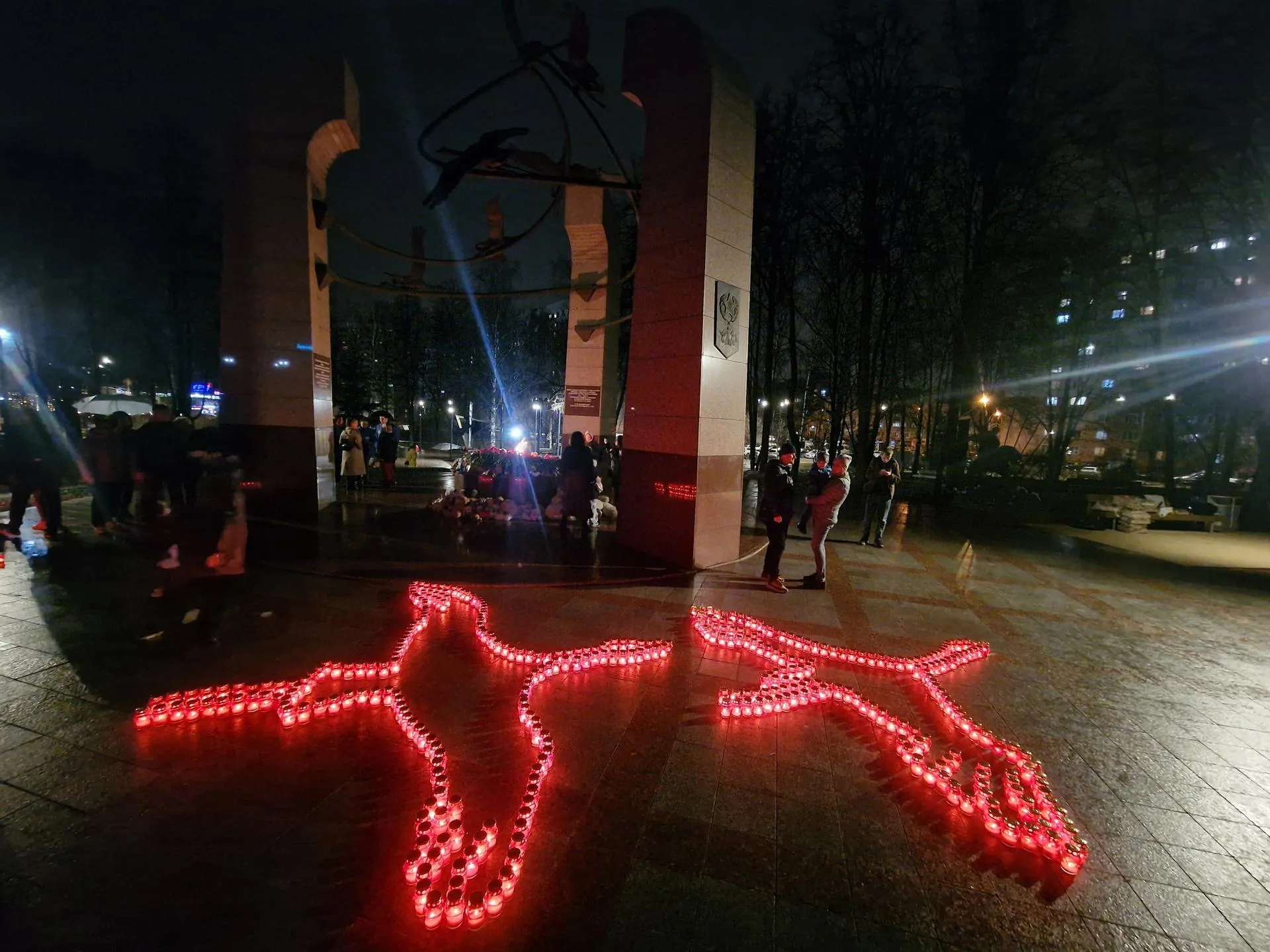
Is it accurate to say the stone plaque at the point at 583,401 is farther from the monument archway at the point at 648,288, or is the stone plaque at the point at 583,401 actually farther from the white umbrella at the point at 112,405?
the white umbrella at the point at 112,405

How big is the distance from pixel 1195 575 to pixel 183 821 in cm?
1494

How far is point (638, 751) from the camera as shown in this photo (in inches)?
160

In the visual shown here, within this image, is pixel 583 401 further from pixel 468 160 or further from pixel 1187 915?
pixel 1187 915

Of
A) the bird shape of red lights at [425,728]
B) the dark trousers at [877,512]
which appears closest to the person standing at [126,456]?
the bird shape of red lights at [425,728]

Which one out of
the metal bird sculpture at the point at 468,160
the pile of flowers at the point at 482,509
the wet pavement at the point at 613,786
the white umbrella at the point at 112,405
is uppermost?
the metal bird sculpture at the point at 468,160

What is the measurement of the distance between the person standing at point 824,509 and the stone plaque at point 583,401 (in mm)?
9208

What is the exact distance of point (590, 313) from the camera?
16250 millimetres

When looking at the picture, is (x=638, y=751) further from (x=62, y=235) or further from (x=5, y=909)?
(x=62, y=235)

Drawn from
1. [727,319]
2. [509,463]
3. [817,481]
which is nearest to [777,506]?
[817,481]

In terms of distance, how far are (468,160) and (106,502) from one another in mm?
8822

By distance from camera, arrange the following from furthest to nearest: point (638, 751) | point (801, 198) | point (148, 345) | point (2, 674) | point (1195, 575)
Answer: point (148, 345) → point (801, 198) → point (1195, 575) → point (2, 674) → point (638, 751)

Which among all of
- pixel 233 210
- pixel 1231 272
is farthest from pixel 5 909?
pixel 1231 272

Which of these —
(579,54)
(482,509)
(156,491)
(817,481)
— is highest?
(579,54)

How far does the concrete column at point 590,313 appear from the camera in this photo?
51.0ft
